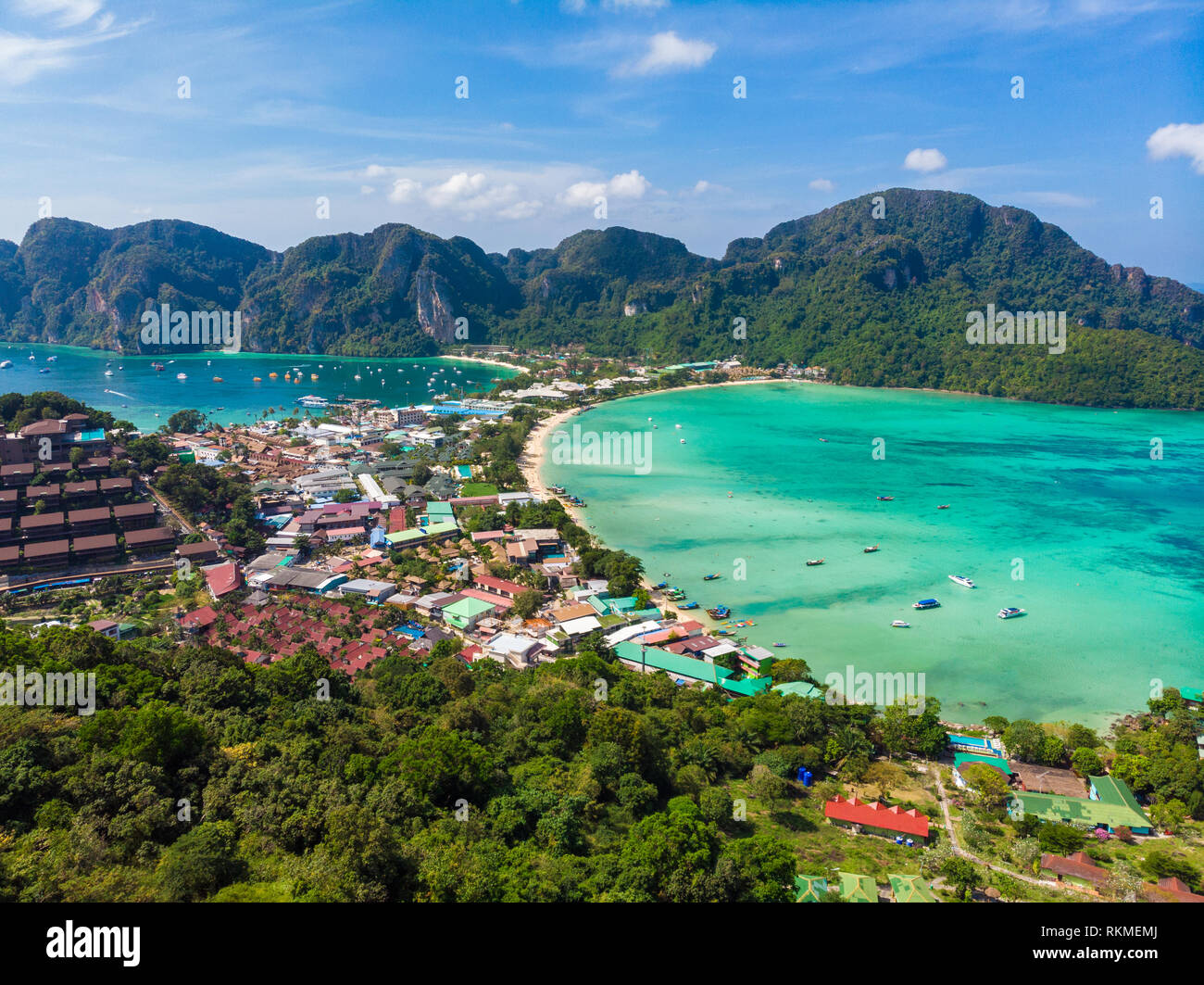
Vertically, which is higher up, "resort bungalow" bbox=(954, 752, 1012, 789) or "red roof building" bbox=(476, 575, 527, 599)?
"red roof building" bbox=(476, 575, 527, 599)

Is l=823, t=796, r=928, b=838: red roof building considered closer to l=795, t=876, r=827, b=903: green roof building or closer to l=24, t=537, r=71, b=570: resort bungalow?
l=795, t=876, r=827, b=903: green roof building

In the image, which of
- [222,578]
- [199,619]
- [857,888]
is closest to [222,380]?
[222,578]

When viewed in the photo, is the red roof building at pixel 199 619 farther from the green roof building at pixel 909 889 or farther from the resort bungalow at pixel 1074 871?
the resort bungalow at pixel 1074 871

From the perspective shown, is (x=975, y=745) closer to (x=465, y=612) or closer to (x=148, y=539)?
(x=465, y=612)

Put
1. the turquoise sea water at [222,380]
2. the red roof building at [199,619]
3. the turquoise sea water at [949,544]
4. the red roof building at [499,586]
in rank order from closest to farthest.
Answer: the red roof building at [199,619]
the turquoise sea water at [949,544]
the red roof building at [499,586]
the turquoise sea water at [222,380]

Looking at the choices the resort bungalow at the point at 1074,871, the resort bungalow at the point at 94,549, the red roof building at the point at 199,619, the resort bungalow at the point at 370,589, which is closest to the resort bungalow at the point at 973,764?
the resort bungalow at the point at 1074,871

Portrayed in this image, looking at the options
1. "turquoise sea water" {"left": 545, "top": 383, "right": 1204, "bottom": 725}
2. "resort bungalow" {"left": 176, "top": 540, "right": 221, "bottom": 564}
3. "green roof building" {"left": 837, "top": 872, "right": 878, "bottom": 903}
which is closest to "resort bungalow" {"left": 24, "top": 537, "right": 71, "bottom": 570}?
"resort bungalow" {"left": 176, "top": 540, "right": 221, "bottom": 564}
